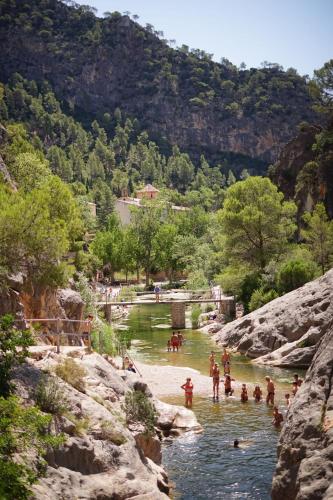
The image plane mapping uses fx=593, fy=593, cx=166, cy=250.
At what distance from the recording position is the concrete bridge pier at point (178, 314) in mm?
54781

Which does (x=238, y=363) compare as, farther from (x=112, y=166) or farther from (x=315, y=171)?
(x=112, y=166)

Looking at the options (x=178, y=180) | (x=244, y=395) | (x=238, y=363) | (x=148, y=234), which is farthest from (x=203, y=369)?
(x=178, y=180)

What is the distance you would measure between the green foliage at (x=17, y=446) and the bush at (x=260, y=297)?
121 feet

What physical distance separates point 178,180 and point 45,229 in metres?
175

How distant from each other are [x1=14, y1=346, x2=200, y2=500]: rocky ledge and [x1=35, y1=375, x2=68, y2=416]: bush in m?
0.18

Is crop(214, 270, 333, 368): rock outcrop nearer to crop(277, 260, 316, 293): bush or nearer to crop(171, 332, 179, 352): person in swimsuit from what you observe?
crop(171, 332, 179, 352): person in swimsuit

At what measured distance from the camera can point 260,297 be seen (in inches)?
1967

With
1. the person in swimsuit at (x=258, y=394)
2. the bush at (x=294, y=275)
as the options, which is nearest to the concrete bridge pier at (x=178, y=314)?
the bush at (x=294, y=275)

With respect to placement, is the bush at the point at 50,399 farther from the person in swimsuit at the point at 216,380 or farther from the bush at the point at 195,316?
the bush at the point at 195,316

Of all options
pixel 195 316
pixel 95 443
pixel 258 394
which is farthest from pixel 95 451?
pixel 195 316

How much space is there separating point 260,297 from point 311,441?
3795 centimetres

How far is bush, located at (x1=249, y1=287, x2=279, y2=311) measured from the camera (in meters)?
49.3

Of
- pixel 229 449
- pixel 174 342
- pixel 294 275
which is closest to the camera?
pixel 229 449

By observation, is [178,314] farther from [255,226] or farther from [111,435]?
[111,435]
